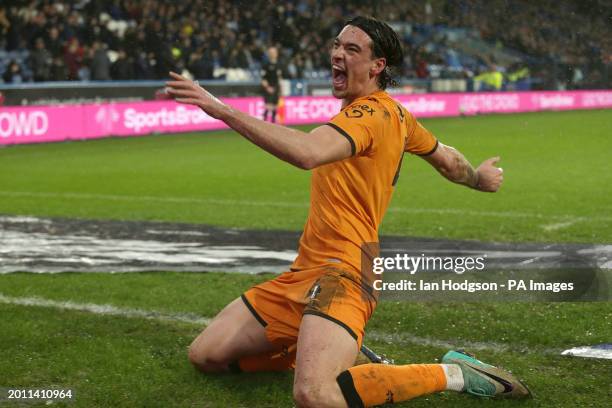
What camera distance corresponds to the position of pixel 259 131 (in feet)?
12.7

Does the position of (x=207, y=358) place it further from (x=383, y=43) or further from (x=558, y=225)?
(x=558, y=225)

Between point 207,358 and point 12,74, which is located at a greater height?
point 12,74

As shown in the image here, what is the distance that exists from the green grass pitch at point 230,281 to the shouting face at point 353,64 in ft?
4.83

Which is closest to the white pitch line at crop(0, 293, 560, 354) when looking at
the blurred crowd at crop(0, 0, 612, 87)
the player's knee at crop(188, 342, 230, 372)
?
the player's knee at crop(188, 342, 230, 372)

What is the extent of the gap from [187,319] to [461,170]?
81.6 inches

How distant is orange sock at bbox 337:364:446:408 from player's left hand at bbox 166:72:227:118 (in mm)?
1256

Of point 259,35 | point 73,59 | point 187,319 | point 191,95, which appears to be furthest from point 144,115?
point 191,95

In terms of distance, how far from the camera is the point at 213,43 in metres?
27.5

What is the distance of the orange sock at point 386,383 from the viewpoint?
13.6 feet

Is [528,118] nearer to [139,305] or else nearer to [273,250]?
[273,250]

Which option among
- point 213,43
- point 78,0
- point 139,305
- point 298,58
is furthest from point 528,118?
point 139,305

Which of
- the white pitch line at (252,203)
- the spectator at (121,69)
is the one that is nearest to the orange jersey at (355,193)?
the white pitch line at (252,203)

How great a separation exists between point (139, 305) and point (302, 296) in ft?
7.19

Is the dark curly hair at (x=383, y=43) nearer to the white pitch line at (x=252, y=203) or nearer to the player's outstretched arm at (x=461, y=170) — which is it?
the player's outstretched arm at (x=461, y=170)
